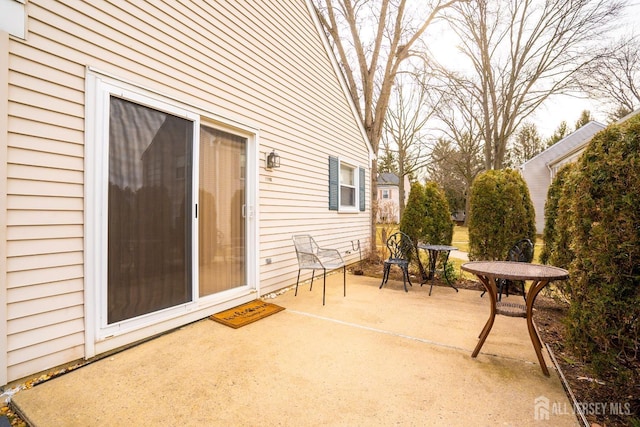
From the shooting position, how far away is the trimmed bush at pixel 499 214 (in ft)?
14.6

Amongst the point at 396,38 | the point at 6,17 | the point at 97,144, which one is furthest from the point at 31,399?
the point at 396,38

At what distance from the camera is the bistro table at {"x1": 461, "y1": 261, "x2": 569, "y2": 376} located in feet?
7.36

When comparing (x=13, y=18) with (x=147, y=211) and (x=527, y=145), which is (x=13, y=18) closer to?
(x=147, y=211)

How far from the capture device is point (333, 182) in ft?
20.3

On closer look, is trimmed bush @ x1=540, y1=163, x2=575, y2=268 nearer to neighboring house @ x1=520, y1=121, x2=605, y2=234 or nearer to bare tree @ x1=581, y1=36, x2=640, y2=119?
bare tree @ x1=581, y1=36, x2=640, y2=119

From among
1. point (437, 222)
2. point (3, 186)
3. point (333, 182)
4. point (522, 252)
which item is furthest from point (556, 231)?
point (3, 186)

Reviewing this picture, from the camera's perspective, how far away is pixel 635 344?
171 cm

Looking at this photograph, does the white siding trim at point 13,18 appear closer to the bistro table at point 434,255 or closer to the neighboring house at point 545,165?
the bistro table at point 434,255

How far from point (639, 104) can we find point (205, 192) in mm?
18589

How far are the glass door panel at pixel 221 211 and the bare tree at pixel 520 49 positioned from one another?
915cm

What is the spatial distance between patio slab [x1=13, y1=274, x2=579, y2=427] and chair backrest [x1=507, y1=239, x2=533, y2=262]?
1196mm

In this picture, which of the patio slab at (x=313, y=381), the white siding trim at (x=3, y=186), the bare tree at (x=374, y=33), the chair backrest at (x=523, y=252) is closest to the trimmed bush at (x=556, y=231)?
the chair backrest at (x=523, y=252)

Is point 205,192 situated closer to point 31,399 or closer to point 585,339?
point 31,399

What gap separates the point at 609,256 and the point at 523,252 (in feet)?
8.39
